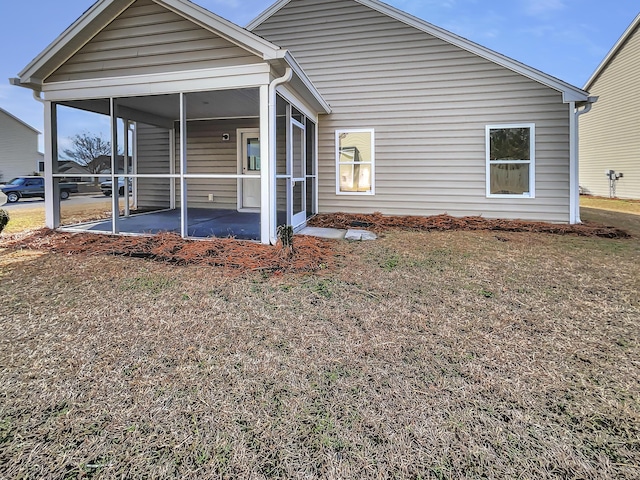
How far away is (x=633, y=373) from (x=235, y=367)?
253 centimetres

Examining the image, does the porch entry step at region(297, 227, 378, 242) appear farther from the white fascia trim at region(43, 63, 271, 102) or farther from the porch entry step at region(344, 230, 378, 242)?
the white fascia trim at region(43, 63, 271, 102)

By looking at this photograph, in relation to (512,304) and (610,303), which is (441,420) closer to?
(512,304)

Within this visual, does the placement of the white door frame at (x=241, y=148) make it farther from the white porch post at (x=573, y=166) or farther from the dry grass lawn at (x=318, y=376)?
the white porch post at (x=573, y=166)

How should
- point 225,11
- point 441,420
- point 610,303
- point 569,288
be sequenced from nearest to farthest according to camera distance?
1. point 441,420
2. point 610,303
3. point 569,288
4. point 225,11

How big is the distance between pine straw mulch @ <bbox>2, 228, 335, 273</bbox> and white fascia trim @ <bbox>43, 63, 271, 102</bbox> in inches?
90.6

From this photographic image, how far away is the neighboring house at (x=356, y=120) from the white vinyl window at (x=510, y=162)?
3 cm

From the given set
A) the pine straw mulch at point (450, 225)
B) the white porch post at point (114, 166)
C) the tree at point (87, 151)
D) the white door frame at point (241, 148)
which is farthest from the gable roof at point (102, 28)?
the tree at point (87, 151)

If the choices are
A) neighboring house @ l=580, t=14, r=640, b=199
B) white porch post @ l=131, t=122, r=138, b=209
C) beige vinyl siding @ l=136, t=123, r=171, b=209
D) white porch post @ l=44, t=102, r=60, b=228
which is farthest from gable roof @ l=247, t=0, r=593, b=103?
neighboring house @ l=580, t=14, r=640, b=199

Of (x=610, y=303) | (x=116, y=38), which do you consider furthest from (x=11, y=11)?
(x=610, y=303)

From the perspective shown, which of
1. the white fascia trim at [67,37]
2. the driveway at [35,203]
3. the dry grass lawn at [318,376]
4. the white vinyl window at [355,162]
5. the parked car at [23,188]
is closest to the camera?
the dry grass lawn at [318,376]

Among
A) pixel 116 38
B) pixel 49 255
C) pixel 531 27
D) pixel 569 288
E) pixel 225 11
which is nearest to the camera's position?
pixel 569 288

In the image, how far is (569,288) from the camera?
12.9ft

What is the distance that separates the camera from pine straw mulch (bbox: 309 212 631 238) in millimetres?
7230

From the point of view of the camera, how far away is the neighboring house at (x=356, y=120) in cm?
627
